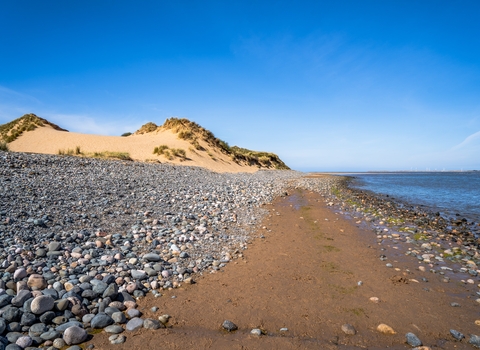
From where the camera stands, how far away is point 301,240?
803cm

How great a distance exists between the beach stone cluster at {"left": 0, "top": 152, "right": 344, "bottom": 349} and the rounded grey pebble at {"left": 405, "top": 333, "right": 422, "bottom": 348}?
3.49 m

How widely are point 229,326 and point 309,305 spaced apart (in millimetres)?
1492

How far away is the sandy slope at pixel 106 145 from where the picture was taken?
2815cm

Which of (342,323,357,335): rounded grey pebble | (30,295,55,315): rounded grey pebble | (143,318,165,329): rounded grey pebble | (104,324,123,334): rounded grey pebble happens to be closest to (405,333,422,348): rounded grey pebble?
(342,323,357,335): rounded grey pebble

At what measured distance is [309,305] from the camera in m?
4.45

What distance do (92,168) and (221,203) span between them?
839cm

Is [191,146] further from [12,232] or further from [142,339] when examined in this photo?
[142,339]

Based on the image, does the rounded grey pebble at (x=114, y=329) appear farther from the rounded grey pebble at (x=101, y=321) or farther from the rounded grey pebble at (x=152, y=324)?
the rounded grey pebble at (x=152, y=324)

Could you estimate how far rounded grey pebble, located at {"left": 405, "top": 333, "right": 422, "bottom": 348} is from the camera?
Result: 11.6ft

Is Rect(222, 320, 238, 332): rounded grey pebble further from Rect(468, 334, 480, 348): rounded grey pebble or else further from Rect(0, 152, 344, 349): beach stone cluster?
Rect(468, 334, 480, 348): rounded grey pebble

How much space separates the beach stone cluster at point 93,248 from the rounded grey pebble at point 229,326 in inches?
36.0

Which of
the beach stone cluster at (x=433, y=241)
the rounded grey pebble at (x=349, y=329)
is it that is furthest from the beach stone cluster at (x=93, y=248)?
the beach stone cluster at (x=433, y=241)

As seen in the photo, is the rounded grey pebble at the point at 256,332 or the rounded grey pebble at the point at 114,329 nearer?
the rounded grey pebble at the point at 114,329

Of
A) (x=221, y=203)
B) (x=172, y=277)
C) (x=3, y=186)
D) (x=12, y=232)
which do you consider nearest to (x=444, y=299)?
(x=172, y=277)
